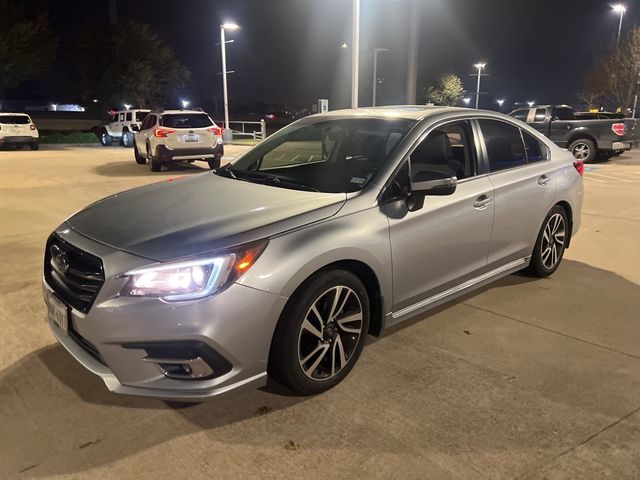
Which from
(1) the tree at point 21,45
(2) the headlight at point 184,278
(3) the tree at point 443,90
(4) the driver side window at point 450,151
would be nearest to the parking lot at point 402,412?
(2) the headlight at point 184,278

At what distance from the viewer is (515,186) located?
4.43 metres

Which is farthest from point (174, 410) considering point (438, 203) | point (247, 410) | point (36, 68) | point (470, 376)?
point (36, 68)

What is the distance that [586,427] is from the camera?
2.90m

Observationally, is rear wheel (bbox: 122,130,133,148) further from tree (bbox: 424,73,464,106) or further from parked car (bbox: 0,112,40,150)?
tree (bbox: 424,73,464,106)

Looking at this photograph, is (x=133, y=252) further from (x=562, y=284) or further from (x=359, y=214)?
(x=562, y=284)

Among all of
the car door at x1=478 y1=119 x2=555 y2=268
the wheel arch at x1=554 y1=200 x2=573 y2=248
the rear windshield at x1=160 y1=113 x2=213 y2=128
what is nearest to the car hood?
the car door at x1=478 y1=119 x2=555 y2=268

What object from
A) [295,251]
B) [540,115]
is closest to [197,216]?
[295,251]

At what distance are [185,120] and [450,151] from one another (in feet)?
36.9

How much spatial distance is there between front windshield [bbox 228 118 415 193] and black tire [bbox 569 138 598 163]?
45.3ft

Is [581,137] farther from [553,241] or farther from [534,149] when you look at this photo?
[534,149]

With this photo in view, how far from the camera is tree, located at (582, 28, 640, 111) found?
31.7 meters

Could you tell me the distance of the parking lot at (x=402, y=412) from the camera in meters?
2.62

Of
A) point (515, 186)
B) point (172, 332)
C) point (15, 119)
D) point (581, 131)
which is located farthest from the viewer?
point (15, 119)

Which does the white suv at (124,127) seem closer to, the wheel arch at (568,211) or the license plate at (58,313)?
the wheel arch at (568,211)
